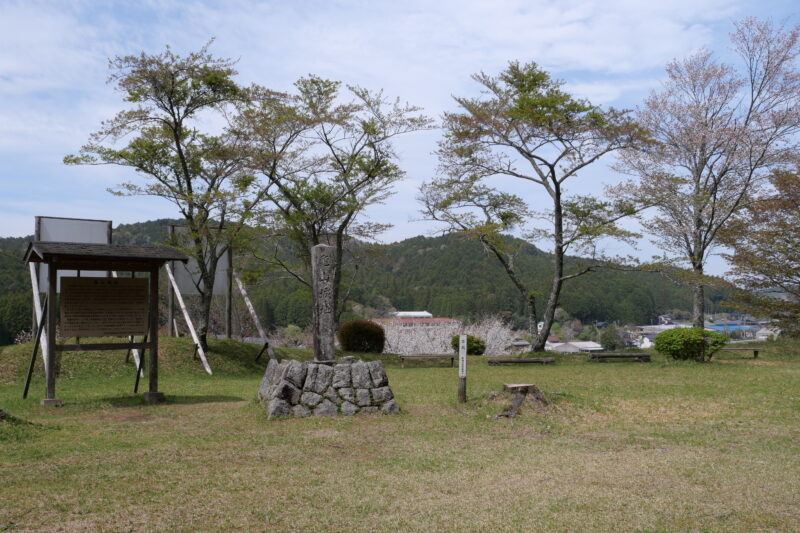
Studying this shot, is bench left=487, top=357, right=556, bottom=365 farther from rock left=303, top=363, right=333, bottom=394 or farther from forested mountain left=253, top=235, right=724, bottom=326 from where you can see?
forested mountain left=253, top=235, right=724, bottom=326

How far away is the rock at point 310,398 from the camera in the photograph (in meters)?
9.44

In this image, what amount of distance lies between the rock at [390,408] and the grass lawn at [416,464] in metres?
0.20

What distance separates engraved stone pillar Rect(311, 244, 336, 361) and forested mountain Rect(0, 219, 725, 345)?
99.5 feet

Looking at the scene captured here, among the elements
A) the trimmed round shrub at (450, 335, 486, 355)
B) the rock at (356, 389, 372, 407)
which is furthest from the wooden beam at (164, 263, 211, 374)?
the trimmed round shrub at (450, 335, 486, 355)

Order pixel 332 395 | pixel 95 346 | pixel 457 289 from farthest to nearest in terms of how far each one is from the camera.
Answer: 1. pixel 457 289
2. pixel 95 346
3. pixel 332 395

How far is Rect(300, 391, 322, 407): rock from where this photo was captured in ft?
31.0

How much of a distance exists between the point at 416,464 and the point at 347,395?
320 centimetres

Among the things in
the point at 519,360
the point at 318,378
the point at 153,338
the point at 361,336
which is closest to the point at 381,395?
the point at 318,378

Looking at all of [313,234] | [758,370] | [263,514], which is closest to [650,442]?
[263,514]

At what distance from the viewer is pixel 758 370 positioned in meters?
16.1

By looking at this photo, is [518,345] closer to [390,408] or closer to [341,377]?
[390,408]

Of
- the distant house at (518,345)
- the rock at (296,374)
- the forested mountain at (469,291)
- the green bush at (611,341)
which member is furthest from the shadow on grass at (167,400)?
the green bush at (611,341)

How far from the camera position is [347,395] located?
9.63 meters

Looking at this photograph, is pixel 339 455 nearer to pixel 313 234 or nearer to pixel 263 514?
pixel 263 514
